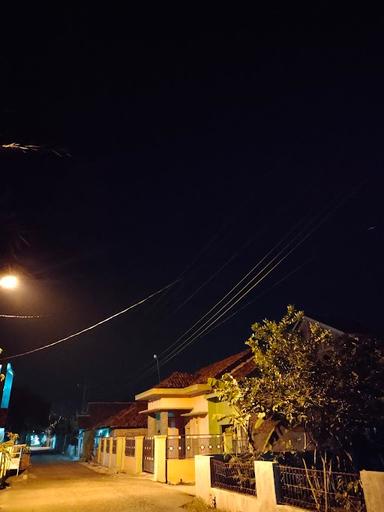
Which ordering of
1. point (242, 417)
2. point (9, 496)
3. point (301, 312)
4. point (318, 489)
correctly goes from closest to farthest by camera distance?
point (318, 489), point (301, 312), point (242, 417), point (9, 496)

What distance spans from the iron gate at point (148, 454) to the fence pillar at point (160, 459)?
4.75ft

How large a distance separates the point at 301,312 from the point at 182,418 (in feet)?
49.2

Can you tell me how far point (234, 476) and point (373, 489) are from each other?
15.9 ft

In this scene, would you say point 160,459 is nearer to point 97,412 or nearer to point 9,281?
point 9,281

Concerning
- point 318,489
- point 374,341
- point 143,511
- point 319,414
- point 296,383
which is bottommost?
point 143,511

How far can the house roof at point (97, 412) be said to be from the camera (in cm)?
5012

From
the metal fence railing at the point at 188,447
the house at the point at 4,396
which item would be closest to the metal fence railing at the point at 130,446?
the metal fence railing at the point at 188,447

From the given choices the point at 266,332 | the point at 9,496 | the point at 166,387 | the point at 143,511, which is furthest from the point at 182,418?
the point at 266,332

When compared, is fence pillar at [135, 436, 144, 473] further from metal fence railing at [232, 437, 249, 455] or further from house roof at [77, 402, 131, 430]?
house roof at [77, 402, 131, 430]

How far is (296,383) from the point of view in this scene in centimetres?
837

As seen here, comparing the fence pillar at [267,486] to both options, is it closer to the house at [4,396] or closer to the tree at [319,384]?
the tree at [319,384]

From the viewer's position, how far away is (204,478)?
11164mm

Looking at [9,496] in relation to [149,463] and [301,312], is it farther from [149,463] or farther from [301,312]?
[301,312]

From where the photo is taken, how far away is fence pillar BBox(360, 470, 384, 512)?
5891 millimetres
